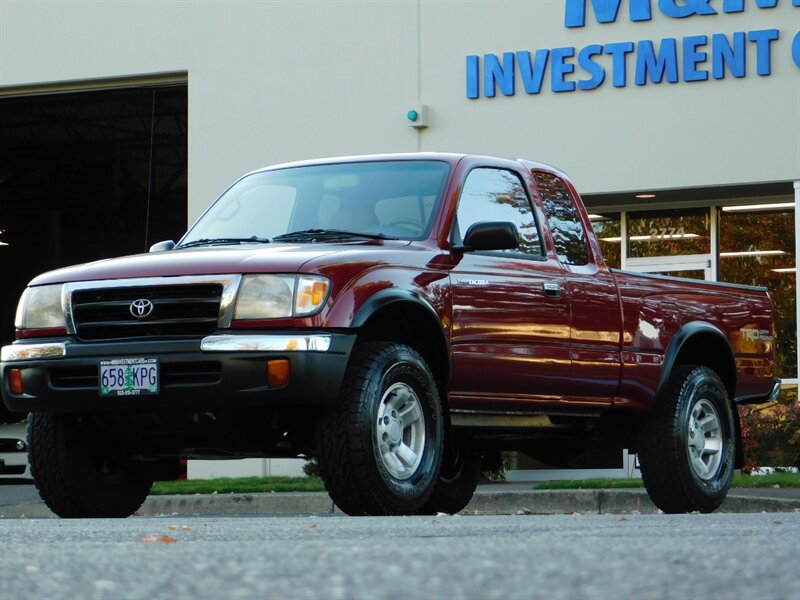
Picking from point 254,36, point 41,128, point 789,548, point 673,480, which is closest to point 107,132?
point 41,128

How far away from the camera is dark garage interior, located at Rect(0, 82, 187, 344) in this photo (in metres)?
32.2

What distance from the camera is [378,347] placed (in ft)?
24.6

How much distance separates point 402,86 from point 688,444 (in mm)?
10592

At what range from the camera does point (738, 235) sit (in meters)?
19.0

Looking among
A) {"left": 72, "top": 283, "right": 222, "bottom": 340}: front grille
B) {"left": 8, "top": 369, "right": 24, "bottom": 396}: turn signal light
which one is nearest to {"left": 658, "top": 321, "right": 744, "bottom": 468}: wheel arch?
{"left": 72, "top": 283, "right": 222, "bottom": 340}: front grille

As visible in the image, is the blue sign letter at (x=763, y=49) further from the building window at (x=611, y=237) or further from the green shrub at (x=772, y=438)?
the green shrub at (x=772, y=438)

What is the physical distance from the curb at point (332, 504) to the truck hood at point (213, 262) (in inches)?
200

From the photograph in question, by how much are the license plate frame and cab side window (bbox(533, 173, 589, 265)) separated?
2.87m

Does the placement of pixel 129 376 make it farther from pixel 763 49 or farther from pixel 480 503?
pixel 763 49

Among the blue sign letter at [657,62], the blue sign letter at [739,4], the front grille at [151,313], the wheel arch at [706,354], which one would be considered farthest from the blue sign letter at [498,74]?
the front grille at [151,313]

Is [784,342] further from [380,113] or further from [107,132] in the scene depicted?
A: [107,132]

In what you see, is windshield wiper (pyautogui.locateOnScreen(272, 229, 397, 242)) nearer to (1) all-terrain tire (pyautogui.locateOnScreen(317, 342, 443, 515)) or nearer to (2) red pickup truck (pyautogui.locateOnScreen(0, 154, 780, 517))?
(2) red pickup truck (pyautogui.locateOnScreen(0, 154, 780, 517))

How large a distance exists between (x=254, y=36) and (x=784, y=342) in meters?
7.68

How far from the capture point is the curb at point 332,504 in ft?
42.1
